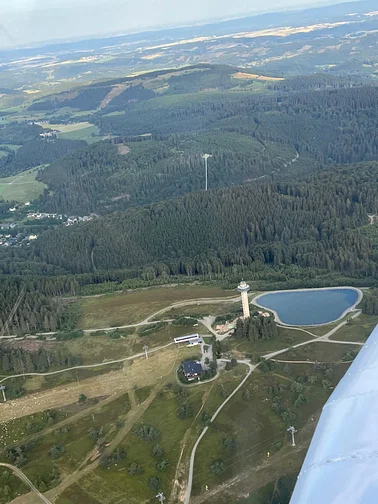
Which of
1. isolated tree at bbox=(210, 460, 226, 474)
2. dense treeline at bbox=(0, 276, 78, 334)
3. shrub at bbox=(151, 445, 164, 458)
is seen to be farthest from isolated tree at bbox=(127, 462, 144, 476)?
dense treeline at bbox=(0, 276, 78, 334)

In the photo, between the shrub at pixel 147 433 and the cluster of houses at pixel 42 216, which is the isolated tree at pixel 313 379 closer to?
the shrub at pixel 147 433

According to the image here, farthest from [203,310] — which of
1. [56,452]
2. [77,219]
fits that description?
[77,219]

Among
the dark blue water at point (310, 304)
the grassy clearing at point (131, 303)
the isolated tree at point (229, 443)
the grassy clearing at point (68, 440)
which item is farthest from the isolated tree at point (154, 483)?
the grassy clearing at point (131, 303)

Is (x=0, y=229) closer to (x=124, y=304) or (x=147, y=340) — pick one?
(x=124, y=304)

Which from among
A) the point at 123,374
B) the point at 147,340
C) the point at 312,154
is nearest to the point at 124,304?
the point at 147,340

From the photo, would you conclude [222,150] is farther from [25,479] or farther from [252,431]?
[25,479]

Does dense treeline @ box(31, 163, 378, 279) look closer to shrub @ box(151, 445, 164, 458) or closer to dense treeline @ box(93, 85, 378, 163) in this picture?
shrub @ box(151, 445, 164, 458)
